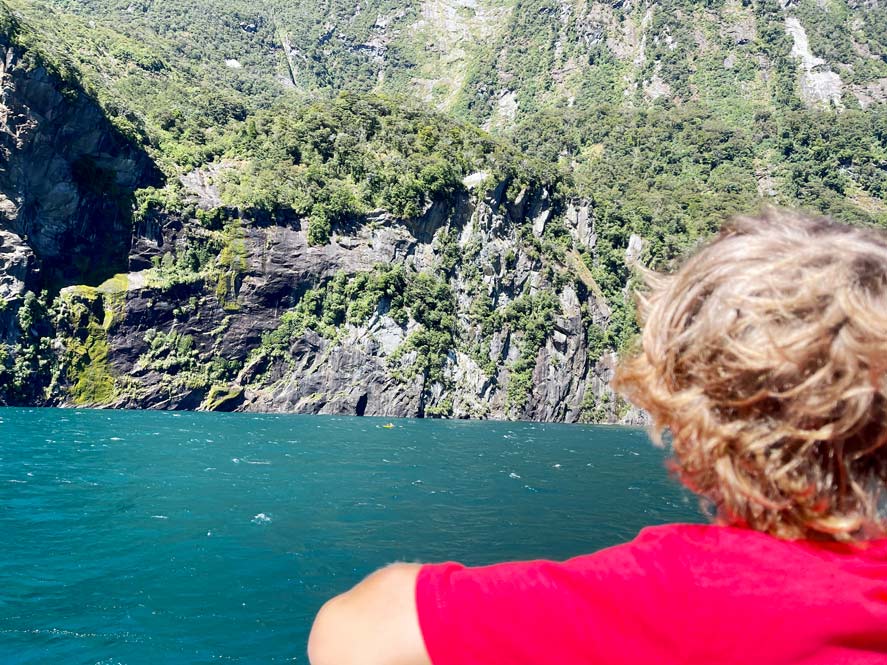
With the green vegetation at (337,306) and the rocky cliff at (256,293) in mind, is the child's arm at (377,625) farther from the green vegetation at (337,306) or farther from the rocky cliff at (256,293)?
the green vegetation at (337,306)

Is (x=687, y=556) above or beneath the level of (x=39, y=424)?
above

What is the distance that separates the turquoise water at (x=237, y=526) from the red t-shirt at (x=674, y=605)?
4.22 meters

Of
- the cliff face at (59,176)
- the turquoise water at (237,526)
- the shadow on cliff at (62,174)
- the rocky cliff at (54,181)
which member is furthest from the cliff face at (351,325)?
the turquoise water at (237,526)

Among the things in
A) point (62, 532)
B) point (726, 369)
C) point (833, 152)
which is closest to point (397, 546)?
point (62, 532)

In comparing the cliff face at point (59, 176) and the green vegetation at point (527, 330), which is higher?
the cliff face at point (59, 176)

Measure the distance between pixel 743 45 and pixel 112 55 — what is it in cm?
13186

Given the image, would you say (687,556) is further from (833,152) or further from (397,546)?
(833,152)

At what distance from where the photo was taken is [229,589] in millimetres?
10531

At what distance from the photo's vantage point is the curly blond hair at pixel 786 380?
118cm

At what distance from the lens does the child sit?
3.53 ft

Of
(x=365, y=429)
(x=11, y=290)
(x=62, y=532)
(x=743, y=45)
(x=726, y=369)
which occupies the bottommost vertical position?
(x=365, y=429)

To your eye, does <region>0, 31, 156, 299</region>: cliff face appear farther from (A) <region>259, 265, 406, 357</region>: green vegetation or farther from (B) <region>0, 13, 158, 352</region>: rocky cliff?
(A) <region>259, 265, 406, 357</region>: green vegetation

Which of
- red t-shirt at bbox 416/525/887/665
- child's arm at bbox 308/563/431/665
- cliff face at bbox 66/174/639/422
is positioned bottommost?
cliff face at bbox 66/174/639/422

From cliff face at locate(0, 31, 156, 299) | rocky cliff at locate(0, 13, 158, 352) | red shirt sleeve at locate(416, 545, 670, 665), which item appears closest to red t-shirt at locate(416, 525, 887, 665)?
red shirt sleeve at locate(416, 545, 670, 665)
